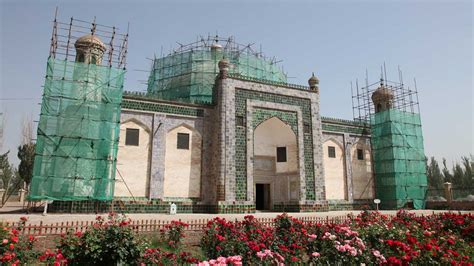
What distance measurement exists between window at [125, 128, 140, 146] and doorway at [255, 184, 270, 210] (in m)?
8.89

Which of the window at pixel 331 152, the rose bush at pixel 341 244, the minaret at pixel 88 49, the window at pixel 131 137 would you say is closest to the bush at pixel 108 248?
the rose bush at pixel 341 244

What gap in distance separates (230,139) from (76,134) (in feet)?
25.7

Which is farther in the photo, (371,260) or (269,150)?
(269,150)

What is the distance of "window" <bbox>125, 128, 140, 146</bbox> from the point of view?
17.5m

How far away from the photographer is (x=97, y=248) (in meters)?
5.98

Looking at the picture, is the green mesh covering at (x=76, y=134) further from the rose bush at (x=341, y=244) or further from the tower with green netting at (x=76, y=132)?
the rose bush at (x=341, y=244)

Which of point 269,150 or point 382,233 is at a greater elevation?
point 269,150

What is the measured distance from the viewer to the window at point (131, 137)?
17486mm

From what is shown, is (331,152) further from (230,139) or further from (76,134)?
(76,134)

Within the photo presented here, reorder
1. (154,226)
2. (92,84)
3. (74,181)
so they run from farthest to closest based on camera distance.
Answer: (92,84), (74,181), (154,226)

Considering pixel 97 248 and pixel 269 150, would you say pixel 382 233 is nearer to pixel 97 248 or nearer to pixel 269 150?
pixel 97 248

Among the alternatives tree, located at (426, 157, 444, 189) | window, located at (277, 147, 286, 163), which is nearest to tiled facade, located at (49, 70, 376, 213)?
window, located at (277, 147, 286, 163)

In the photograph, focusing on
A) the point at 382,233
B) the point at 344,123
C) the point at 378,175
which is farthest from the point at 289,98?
the point at 382,233

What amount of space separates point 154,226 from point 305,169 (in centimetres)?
1229
